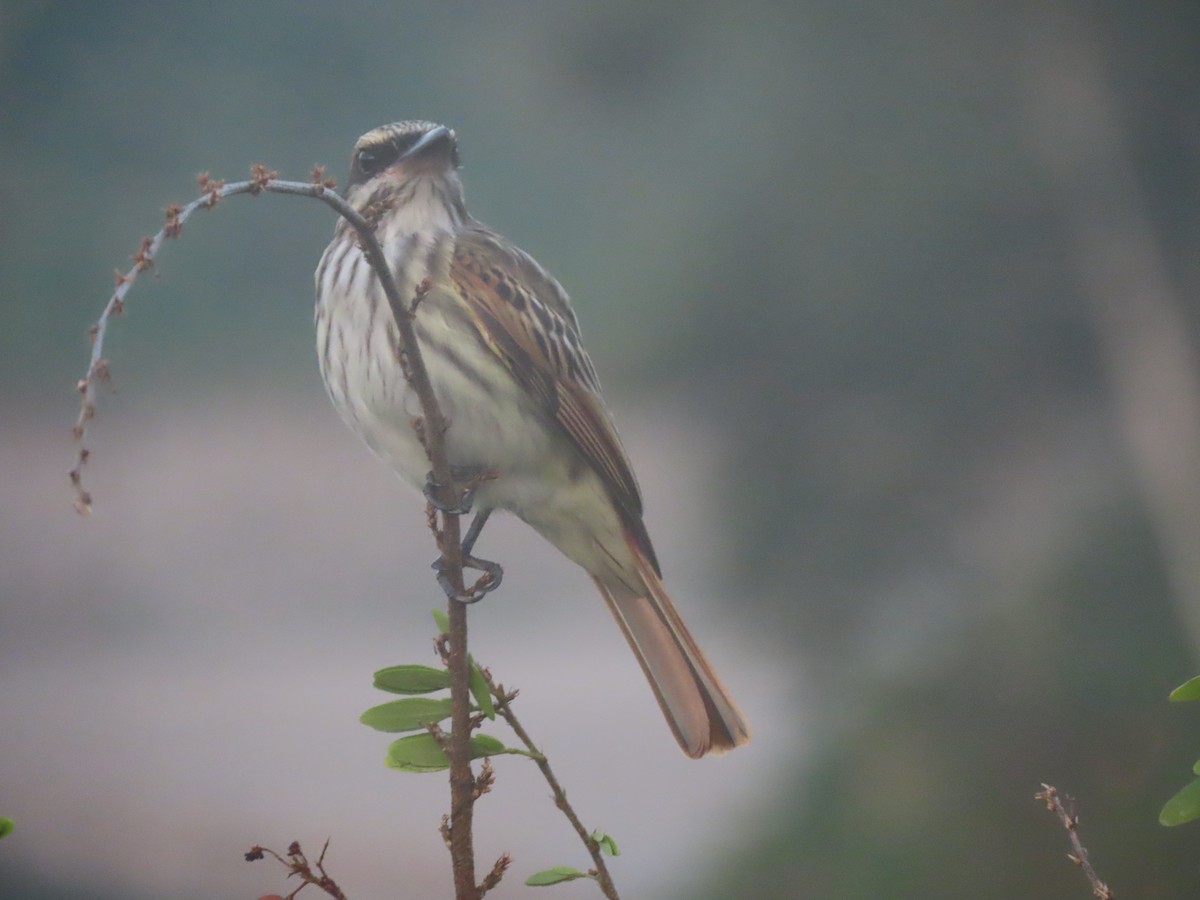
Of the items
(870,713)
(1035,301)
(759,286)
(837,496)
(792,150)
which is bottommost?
(870,713)

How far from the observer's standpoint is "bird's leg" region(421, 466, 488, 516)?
756 mm

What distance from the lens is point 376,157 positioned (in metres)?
1.12

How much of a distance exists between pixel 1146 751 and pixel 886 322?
2.44 feet

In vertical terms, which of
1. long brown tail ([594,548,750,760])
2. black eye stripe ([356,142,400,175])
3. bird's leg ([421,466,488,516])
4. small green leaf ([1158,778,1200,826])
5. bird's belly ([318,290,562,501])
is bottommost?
small green leaf ([1158,778,1200,826])

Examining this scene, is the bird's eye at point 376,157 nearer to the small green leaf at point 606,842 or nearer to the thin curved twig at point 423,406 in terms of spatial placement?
the thin curved twig at point 423,406

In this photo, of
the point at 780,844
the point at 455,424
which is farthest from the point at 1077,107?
the point at 455,424

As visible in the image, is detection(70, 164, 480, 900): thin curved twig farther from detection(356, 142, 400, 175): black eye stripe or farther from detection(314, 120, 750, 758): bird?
detection(356, 142, 400, 175): black eye stripe

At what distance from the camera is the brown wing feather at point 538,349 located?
104 centimetres

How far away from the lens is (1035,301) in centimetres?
194

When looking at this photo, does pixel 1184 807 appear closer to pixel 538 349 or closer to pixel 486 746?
pixel 486 746

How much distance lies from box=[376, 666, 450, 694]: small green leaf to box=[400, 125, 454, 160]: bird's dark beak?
0.58 m

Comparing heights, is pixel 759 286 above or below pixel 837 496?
above

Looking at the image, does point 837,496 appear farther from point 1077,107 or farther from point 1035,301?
point 1077,107

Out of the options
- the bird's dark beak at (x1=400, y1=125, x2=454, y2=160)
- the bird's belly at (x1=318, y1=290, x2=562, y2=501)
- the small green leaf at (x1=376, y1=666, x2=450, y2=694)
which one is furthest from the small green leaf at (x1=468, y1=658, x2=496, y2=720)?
the bird's dark beak at (x1=400, y1=125, x2=454, y2=160)
